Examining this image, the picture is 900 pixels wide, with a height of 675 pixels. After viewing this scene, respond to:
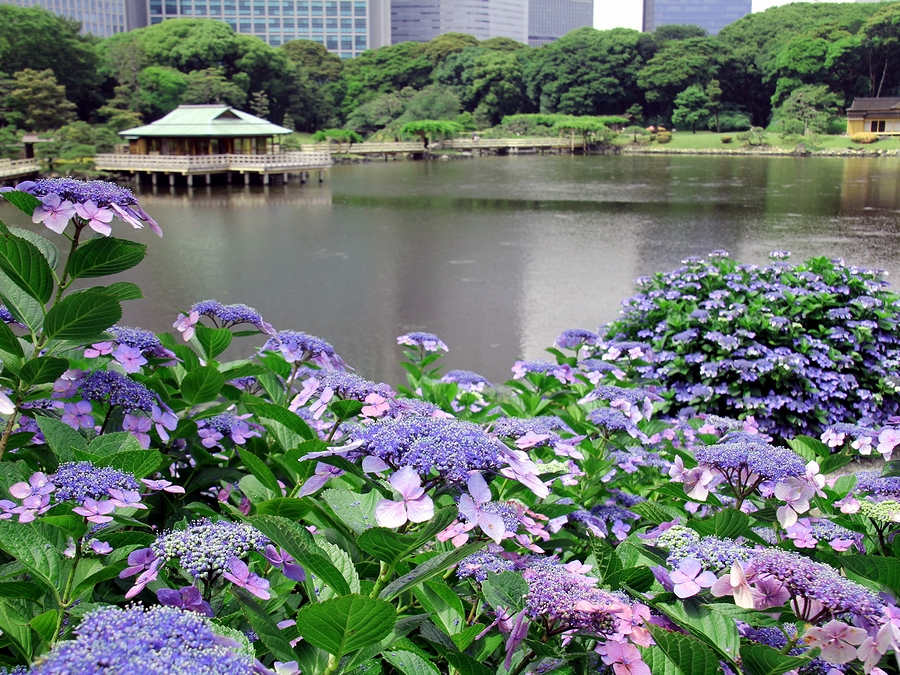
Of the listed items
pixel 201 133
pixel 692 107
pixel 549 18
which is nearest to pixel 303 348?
pixel 201 133

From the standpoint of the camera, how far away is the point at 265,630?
3.14 ft

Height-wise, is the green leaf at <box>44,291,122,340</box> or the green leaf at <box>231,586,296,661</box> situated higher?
the green leaf at <box>44,291,122,340</box>

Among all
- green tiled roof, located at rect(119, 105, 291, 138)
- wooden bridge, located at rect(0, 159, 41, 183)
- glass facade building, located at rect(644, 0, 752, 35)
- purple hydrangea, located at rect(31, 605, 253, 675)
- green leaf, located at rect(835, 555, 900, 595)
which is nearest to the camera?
purple hydrangea, located at rect(31, 605, 253, 675)

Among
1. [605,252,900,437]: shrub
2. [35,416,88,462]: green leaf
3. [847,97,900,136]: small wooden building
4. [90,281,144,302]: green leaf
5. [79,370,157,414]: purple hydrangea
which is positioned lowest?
[605,252,900,437]: shrub

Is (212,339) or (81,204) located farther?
(212,339)

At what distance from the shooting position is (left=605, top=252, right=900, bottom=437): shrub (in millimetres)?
4273

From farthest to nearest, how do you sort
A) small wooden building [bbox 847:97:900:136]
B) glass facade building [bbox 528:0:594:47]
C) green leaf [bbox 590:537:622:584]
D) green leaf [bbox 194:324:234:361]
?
1. glass facade building [bbox 528:0:594:47]
2. small wooden building [bbox 847:97:900:136]
3. green leaf [bbox 194:324:234:361]
4. green leaf [bbox 590:537:622:584]

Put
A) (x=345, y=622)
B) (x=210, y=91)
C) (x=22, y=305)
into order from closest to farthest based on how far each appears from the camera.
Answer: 1. (x=345, y=622)
2. (x=22, y=305)
3. (x=210, y=91)

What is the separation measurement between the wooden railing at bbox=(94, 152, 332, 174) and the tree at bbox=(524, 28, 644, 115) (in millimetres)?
32399

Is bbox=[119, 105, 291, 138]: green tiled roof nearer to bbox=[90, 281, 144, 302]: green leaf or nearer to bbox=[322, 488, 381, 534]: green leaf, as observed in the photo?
bbox=[90, 281, 144, 302]: green leaf

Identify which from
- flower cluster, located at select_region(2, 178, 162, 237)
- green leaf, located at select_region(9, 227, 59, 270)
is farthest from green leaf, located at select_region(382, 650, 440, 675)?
green leaf, located at select_region(9, 227, 59, 270)

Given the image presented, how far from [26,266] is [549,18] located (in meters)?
177

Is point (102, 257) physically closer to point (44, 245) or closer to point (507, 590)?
point (44, 245)

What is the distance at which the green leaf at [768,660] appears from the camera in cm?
101
